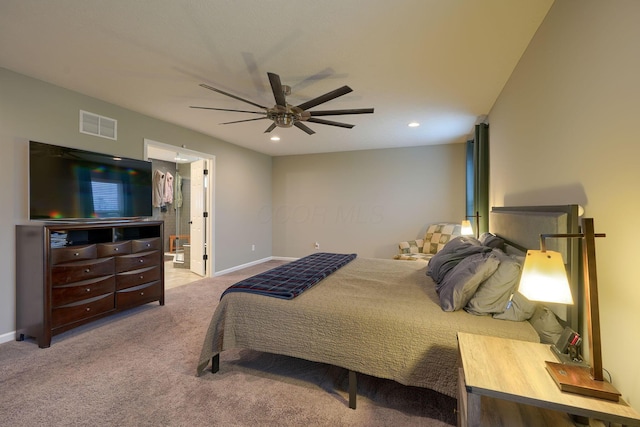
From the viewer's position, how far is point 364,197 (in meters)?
5.94

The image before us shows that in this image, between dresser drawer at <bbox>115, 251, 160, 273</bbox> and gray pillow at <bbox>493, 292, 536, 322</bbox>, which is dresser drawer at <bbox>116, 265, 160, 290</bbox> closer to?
dresser drawer at <bbox>115, 251, 160, 273</bbox>

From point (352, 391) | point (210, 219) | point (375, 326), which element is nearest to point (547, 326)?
point (375, 326)

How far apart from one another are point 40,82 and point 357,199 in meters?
4.94

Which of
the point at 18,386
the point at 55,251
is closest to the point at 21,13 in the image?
the point at 55,251

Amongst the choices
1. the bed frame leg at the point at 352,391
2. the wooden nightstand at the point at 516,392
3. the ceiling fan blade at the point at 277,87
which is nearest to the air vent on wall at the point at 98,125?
the ceiling fan blade at the point at 277,87

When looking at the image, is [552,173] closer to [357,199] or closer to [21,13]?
[21,13]

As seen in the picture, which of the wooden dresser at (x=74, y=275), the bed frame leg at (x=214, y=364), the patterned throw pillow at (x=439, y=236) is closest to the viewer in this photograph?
the bed frame leg at (x=214, y=364)

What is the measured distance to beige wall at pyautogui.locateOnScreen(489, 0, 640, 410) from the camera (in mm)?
1017

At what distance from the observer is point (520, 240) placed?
2.03 meters

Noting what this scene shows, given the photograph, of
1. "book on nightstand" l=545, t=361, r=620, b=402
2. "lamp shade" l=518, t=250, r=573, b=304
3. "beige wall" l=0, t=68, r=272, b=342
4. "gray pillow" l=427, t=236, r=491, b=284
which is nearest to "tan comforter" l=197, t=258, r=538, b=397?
"gray pillow" l=427, t=236, r=491, b=284

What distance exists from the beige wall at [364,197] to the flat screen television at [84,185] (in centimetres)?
333

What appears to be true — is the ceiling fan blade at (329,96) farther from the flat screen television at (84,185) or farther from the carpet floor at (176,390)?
the flat screen television at (84,185)

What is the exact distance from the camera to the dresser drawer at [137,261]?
125 inches

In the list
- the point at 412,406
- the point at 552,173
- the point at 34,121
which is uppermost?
the point at 34,121
